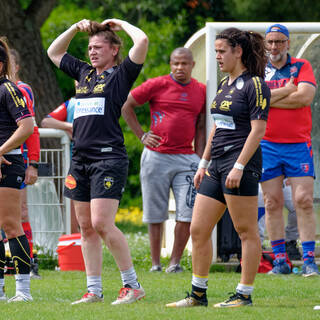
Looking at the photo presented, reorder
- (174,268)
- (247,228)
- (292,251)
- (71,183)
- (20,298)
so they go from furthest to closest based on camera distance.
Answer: (292,251), (174,268), (20,298), (71,183), (247,228)

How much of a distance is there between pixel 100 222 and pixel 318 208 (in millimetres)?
4288

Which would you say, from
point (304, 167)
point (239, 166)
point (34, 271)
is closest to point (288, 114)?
point (304, 167)

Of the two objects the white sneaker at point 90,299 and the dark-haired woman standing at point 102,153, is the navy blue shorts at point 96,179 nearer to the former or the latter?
the dark-haired woman standing at point 102,153

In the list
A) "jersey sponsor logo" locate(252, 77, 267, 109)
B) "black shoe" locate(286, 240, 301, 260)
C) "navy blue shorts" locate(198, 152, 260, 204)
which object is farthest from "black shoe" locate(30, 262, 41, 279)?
"jersey sponsor logo" locate(252, 77, 267, 109)

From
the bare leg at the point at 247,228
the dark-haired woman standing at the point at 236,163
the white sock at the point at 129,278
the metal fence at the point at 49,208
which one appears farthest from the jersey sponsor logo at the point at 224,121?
the metal fence at the point at 49,208

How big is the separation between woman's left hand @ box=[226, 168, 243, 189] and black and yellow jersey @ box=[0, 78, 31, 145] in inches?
66.6

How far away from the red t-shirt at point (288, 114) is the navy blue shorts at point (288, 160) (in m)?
0.06

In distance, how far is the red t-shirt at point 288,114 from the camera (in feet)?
29.0

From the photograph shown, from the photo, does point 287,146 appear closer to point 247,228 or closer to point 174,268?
point 174,268

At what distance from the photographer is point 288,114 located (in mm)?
8891

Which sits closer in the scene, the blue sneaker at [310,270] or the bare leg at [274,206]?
the blue sneaker at [310,270]

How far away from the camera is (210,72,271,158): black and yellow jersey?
20.8 ft

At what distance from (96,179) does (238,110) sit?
1.19 m

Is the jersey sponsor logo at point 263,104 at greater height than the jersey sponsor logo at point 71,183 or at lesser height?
greater
